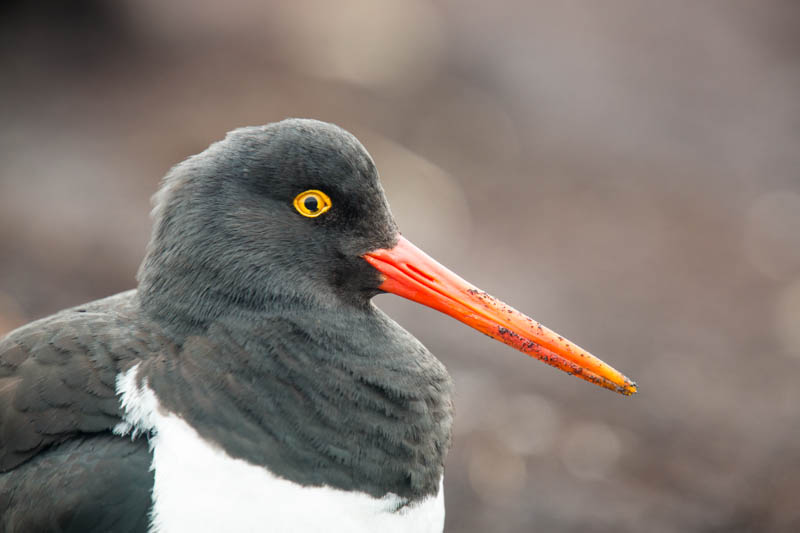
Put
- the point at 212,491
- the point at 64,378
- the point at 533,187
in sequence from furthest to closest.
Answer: the point at 533,187, the point at 64,378, the point at 212,491

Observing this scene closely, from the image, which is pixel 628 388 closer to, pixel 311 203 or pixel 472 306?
pixel 472 306

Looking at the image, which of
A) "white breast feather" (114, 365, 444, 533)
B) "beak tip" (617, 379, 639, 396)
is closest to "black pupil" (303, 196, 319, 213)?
"white breast feather" (114, 365, 444, 533)

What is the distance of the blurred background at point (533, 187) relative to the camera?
7246mm

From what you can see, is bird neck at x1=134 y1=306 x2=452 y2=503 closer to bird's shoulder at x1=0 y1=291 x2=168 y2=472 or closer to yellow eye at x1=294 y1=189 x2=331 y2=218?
bird's shoulder at x1=0 y1=291 x2=168 y2=472

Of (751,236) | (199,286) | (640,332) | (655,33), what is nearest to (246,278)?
(199,286)

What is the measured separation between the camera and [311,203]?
3.58 meters

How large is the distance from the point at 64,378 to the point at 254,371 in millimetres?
765

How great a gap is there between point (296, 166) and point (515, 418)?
4.64m

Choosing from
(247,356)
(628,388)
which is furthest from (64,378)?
(628,388)

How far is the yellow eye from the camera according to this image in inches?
141

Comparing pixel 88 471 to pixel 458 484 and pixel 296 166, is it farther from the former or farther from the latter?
pixel 458 484

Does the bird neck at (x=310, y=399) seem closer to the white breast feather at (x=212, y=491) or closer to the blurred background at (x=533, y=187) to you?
the white breast feather at (x=212, y=491)

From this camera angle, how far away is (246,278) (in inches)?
136

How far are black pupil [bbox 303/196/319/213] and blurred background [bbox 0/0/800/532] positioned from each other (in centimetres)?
390
